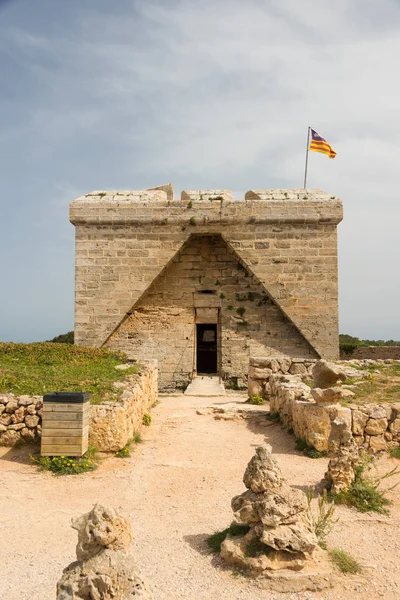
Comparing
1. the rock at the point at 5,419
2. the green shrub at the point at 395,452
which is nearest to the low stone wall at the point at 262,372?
the green shrub at the point at 395,452

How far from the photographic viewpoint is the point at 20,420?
752 centimetres

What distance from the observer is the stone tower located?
1566 centimetres

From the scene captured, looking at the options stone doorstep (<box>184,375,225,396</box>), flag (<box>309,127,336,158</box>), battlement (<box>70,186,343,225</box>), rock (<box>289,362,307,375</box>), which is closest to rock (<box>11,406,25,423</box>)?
stone doorstep (<box>184,375,225,396</box>)

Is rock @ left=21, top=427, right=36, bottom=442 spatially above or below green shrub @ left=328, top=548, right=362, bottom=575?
above

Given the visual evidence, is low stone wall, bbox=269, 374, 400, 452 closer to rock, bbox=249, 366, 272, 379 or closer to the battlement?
rock, bbox=249, 366, 272, 379

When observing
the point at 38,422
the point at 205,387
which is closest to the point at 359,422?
the point at 38,422

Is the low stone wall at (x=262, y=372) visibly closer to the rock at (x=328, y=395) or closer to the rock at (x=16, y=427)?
the rock at (x=328, y=395)

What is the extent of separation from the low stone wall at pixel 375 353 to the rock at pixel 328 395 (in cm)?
1348

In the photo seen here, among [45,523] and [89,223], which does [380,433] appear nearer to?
[45,523]

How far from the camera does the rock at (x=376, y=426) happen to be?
24.8ft

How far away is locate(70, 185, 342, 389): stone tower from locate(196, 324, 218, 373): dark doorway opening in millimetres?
1805

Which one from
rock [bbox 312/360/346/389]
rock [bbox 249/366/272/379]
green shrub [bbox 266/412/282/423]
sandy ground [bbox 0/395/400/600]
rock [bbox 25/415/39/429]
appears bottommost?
sandy ground [bbox 0/395/400/600]

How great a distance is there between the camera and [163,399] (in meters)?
13.4

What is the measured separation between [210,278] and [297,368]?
443cm
